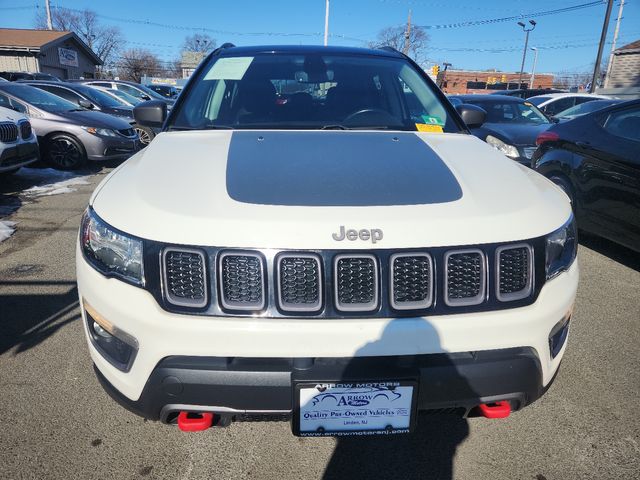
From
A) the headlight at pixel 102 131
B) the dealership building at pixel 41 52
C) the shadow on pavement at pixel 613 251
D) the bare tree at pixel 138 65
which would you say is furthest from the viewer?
the bare tree at pixel 138 65

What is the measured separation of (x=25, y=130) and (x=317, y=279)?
7375 millimetres

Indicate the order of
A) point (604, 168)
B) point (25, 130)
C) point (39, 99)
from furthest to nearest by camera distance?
point (39, 99) → point (25, 130) → point (604, 168)

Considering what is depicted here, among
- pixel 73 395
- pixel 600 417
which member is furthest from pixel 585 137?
pixel 73 395

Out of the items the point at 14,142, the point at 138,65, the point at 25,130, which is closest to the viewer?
the point at 14,142

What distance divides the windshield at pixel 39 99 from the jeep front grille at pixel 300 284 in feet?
29.4

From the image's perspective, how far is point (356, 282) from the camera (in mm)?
1585

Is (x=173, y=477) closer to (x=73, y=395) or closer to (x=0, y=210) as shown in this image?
(x=73, y=395)

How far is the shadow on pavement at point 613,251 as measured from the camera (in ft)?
14.9

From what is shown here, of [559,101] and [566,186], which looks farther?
[559,101]

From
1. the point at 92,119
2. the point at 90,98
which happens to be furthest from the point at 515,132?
the point at 90,98

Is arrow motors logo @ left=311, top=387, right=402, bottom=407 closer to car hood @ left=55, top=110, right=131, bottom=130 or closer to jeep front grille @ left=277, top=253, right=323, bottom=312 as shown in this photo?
jeep front grille @ left=277, top=253, right=323, bottom=312

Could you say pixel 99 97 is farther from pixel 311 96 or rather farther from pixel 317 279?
pixel 317 279

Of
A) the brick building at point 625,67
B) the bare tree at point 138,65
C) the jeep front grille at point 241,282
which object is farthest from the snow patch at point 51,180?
the bare tree at point 138,65

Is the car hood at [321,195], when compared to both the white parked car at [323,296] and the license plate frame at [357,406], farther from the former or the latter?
the license plate frame at [357,406]
